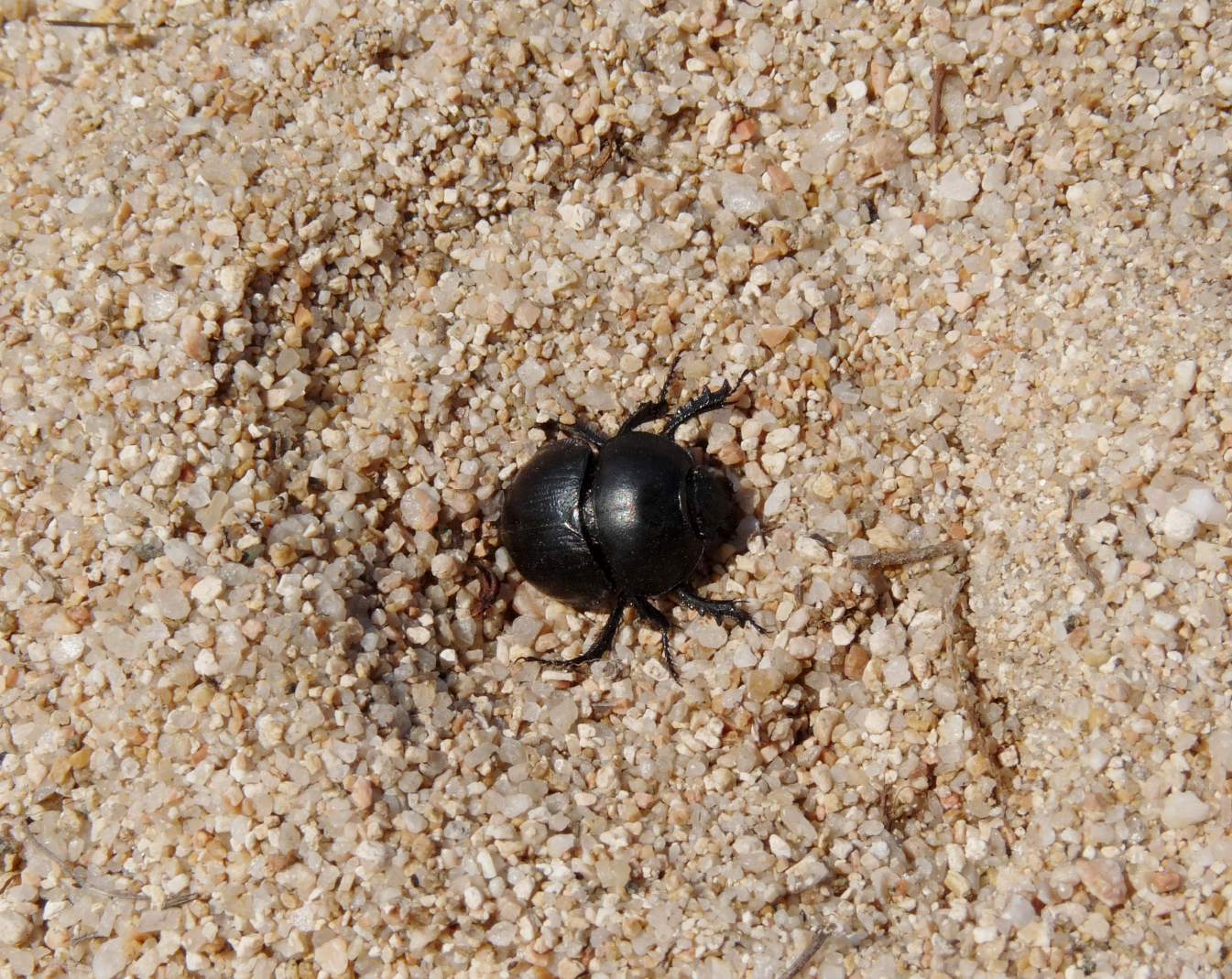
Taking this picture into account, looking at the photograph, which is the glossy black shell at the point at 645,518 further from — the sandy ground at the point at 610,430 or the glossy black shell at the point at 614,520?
the sandy ground at the point at 610,430

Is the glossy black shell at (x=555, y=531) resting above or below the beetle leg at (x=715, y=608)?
above

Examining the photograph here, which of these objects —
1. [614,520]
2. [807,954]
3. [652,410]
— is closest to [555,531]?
[614,520]

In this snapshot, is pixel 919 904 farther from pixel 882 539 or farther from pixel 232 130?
pixel 232 130

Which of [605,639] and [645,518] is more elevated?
[645,518]

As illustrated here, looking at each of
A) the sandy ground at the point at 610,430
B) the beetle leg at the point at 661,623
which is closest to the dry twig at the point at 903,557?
the sandy ground at the point at 610,430

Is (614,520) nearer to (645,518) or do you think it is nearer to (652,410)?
(645,518)

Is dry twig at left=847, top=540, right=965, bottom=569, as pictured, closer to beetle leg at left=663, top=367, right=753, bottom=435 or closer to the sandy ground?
the sandy ground

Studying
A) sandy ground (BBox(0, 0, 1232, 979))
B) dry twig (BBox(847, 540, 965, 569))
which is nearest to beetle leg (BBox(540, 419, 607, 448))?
sandy ground (BBox(0, 0, 1232, 979))
